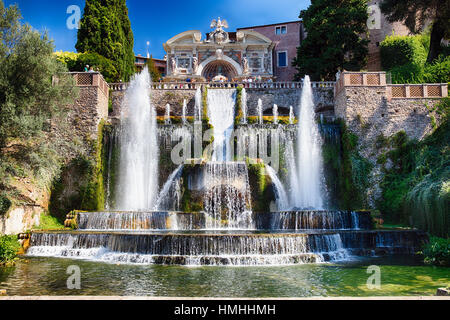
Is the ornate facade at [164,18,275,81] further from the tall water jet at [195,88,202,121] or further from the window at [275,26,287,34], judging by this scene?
the tall water jet at [195,88,202,121]

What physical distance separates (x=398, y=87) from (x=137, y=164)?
46.3 ft

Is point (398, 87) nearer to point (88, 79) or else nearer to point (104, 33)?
point (88, 79)

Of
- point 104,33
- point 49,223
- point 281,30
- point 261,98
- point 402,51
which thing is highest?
point 281,30

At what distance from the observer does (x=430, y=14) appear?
79.4 ft

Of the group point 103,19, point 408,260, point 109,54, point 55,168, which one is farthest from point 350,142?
point 103,19

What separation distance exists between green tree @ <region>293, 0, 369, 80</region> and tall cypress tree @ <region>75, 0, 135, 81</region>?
46.1 feet

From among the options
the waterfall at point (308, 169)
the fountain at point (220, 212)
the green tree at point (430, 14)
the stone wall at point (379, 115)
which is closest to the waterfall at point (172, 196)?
the fountain at point (220, 212)

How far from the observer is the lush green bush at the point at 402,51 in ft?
94.4

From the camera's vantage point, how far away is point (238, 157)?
18.8 meters

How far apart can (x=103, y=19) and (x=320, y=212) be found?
76.2 ft

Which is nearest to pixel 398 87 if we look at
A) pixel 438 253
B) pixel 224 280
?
pixel 438 253

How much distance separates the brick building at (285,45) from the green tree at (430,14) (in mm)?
12889

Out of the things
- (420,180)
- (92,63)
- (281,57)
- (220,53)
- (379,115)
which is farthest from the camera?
(281,57)
